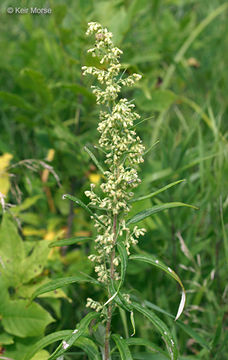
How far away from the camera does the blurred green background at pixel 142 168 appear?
1821 millimetres

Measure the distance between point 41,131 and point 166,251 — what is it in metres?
0.87

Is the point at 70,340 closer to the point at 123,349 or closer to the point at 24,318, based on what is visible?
the point at 123,349

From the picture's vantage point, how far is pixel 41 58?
2.62 metres

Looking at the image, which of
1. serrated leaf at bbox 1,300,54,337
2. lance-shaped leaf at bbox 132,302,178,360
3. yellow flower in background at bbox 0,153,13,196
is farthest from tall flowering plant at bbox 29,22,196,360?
yellow flower in background at bbox 0,153,13,196

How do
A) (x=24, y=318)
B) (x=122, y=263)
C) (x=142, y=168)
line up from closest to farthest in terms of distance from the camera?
(x=122, y=263)
(x=24, y=318)
(x=142, y=168)

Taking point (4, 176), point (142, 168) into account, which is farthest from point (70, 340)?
point (142, 168)

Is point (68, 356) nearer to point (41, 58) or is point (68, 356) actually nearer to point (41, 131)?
point (41, 131)

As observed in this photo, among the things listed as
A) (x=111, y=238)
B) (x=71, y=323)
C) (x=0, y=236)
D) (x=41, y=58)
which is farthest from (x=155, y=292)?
(x=41, y=58)

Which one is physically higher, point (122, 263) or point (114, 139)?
point (114, 139)

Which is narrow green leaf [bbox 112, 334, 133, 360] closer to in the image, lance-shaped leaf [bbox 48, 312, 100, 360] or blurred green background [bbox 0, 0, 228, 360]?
lance-shaped leaf [bbox 48, 312, 100, 360]

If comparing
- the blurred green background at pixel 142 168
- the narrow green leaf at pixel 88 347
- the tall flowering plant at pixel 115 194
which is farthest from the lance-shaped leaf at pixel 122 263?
the blurred green background at pixel 142 168

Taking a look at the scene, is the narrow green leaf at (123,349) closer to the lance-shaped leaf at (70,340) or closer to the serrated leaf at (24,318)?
the lance-shaped leaf at (70,340)

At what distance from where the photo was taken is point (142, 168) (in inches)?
88.0

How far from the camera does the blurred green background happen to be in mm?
1821
